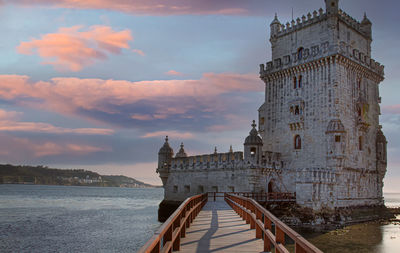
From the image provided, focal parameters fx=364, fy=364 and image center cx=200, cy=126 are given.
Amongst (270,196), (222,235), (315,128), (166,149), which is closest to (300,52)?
(315,128)

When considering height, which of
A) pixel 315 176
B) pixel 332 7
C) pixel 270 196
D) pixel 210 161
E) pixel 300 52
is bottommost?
pixel 270 196

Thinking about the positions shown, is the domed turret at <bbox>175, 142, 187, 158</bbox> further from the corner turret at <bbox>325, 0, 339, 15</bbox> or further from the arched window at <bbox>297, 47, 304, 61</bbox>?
the corner turret at <bbox>325, 0, 339, 15</bbox>

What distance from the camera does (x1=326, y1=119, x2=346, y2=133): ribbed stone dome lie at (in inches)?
1379

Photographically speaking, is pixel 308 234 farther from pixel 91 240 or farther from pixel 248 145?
pixel 91 240

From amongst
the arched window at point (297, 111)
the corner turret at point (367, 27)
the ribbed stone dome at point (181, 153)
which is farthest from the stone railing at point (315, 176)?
the ribbed stone dome at point (181, 153)

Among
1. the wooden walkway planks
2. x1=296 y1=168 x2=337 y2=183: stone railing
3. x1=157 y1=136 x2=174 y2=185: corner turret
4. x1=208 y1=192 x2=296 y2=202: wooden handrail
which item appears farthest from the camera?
x1=157 y1=136 x2=174 y2=185: corner turret

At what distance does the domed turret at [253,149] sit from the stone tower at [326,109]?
467 centimetres

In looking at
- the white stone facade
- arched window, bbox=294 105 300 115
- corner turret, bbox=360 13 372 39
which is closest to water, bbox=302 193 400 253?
the white stone facade

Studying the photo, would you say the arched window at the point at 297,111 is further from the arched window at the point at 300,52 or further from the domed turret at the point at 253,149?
the domed turret at the point at 253,149

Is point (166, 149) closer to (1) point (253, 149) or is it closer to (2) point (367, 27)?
(1) point (253, 149)

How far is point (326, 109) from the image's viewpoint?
36625 millimetres

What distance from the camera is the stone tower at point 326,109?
35250mm

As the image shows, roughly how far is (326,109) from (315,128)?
2.21 meters

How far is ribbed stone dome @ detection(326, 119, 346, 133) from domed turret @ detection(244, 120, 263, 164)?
22.3ft
